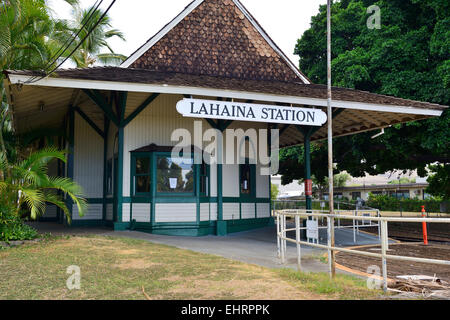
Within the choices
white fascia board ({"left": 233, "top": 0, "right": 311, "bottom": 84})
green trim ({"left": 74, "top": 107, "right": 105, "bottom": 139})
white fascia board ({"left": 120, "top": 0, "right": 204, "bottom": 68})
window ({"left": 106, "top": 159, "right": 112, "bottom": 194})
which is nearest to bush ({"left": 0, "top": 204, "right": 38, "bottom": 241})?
window ({"left": 106, "top": 159, "right": 112, "bottom": 194})

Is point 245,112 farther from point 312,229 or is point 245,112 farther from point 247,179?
point 247,179

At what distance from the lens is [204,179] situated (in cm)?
1380

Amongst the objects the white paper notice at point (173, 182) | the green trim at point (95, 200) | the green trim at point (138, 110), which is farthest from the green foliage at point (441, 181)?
the green trim at point (95, 200)

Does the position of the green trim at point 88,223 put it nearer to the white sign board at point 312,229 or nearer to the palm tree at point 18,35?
the palm tree at point 18,35

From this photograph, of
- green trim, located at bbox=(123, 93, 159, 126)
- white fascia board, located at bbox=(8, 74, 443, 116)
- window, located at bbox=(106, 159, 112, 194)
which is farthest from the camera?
window, located at bbox=(106, 159, 112, 194)

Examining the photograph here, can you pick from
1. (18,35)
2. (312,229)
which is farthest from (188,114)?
(18,35)

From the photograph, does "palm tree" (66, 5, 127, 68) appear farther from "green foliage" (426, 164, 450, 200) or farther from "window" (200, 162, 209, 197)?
"green foliage" (426, 164, 450, 200)

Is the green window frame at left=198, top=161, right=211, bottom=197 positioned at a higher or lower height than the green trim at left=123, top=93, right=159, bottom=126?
lower

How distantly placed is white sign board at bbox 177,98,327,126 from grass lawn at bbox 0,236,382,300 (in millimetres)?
3494

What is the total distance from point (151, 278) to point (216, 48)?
1006cm

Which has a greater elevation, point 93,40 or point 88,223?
point 93,40

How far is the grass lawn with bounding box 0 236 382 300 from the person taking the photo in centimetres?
568
